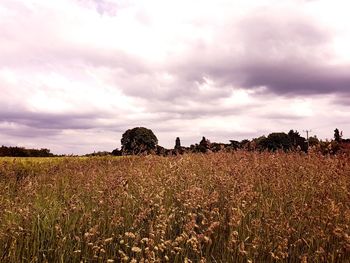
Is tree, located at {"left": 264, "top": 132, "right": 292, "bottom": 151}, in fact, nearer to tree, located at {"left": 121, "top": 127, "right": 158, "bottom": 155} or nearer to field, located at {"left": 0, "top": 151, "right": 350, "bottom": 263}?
tree, located at {"left": 121, "top": 127, "right": 158, "bottom": 155}

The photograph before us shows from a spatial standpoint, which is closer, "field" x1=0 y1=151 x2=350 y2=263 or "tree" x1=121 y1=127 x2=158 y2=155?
"field" x1=0 y1=151 x2=350 y2=263

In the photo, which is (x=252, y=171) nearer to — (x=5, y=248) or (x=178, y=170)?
(x=178, y=170)

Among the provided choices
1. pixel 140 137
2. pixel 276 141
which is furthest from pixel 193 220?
pixel 276 141

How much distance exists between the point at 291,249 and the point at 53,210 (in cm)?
334

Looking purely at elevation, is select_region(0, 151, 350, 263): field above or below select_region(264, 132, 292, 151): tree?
below

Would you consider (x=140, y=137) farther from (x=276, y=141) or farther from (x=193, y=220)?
(x=193, y=220)

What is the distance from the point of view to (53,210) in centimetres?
560

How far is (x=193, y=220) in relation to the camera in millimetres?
3643

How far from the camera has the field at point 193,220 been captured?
167 inches

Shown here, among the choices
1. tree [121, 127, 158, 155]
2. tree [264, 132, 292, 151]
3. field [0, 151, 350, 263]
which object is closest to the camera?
field [0, 151, 350, 263]

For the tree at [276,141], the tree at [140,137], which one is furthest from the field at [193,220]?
the tree at [276,141]

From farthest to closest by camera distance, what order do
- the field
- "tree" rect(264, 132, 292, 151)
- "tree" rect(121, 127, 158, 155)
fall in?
"tree" rect(264, 132, 292, 151)
"tree" rect(121, 127, 158, 155)
the field

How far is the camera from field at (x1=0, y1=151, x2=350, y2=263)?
4254 millimetres

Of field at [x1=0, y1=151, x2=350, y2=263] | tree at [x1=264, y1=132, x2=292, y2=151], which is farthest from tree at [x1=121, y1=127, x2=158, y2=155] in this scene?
field at [x1=0, y1=151, x2=350, y2=263]
